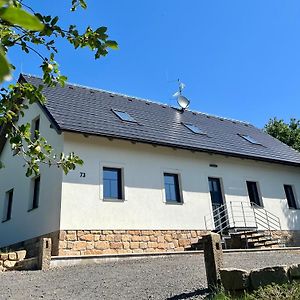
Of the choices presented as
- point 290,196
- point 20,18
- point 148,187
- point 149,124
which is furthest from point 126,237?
point 20,18

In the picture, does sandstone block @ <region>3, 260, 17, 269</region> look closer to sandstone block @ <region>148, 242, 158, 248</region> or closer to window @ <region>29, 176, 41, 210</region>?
window @ <region>29, 176, 41, 210</region>

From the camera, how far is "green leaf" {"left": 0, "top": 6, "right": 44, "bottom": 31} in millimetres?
675

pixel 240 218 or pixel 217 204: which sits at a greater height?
pixel 217 204

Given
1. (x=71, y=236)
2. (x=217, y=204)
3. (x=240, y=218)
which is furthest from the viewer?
(x=240, y=218)

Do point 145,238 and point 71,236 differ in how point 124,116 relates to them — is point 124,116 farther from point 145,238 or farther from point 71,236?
point 71,236

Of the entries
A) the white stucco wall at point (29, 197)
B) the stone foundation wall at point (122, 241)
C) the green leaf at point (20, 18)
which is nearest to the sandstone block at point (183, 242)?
the stone foundation wall at point (122, 241)

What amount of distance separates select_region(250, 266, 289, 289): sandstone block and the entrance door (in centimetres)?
860

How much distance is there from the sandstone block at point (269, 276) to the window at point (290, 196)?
40.1 ft

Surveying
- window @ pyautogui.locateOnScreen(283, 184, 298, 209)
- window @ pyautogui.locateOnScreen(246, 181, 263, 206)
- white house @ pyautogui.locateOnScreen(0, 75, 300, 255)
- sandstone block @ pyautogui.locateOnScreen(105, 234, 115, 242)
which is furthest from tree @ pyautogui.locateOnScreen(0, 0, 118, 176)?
window @ pyautogui.locateOnScreen(283, 184, 298, 209)

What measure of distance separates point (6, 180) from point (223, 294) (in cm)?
1296

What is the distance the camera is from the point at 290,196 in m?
16.0

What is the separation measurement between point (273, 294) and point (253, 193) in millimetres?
11264

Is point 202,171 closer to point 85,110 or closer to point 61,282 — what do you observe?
point 85,110

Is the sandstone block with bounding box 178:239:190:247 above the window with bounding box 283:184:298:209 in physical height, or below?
below
